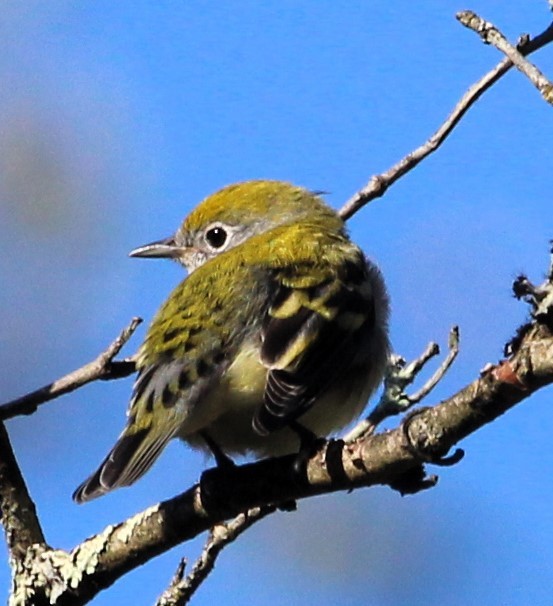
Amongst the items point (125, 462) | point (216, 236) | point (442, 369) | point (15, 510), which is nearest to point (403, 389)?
point (442, 369)

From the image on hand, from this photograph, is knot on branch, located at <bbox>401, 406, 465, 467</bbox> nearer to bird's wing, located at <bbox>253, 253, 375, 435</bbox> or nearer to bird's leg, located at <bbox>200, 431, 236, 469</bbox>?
bird's wing, located at <bbox>253, 253, 375, 435</bbox>

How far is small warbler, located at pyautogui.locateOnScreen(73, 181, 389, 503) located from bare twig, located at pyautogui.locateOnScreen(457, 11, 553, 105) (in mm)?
1247

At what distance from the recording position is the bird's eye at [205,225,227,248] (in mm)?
5977

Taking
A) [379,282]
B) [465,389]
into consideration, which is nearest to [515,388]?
[465,389]

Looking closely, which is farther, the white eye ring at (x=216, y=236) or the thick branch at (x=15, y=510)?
the white eye ring at (x=216, y=236)

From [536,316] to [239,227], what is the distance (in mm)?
3521

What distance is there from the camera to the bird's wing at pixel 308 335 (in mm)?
3992

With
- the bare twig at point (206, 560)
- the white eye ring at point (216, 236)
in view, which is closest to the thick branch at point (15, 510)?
the bare twig at point (206, 560)

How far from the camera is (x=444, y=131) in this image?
4.12 metres

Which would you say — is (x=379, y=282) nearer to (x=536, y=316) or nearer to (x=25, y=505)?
(x=25, y=505)

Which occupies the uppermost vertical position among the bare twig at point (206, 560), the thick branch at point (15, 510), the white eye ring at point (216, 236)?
the white eye ring at point (216, 236)

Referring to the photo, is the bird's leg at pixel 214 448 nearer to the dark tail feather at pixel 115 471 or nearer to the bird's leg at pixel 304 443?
the bird's leg at pixel 304 443

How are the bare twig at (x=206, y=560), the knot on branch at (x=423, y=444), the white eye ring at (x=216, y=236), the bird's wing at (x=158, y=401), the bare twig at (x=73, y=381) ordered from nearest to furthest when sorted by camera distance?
the knot on branch at (x=423, y=444) → the bare twig at (x=73, y=381) → the bare twig at (x=206, y=560) → the bird's wing at (x=158, y=401) → the white eye ring at (x=216, y=236)

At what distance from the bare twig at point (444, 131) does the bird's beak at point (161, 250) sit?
1.77m
